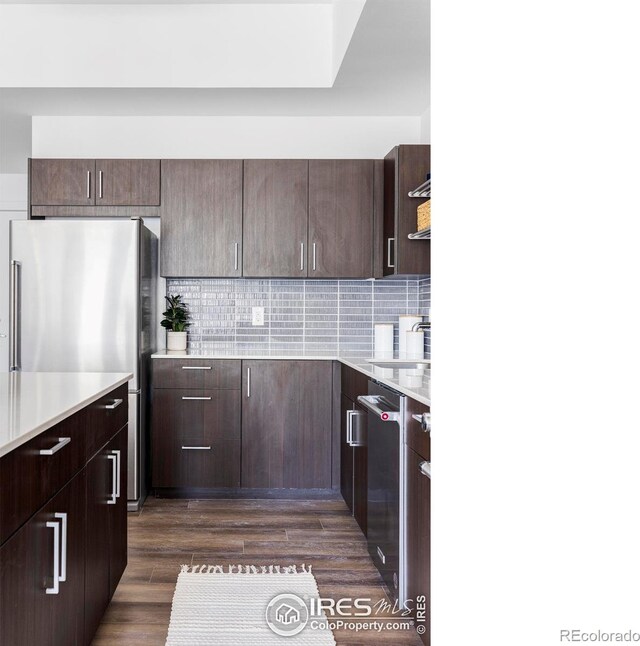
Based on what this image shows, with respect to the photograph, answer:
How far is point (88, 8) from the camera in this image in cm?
343

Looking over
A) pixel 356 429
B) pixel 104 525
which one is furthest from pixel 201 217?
pixel 104 525

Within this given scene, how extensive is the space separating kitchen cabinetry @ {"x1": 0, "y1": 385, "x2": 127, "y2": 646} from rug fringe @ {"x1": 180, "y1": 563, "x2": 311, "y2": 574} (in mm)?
491

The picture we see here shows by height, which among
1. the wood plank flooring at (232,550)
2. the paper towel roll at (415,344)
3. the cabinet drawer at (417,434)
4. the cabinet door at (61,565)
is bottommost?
the wood plank flooring at (232,550)

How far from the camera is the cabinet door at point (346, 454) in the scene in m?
3.16

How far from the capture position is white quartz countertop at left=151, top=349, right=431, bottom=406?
2.17 metres

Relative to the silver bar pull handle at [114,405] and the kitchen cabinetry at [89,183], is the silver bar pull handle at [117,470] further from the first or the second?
the kitchen cabinetry at [89,183]

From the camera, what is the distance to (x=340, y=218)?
3.83 meters

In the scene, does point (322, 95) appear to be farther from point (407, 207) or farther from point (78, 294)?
point (78, 294)

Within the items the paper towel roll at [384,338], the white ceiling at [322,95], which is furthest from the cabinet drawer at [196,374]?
the white ceiling at [322,95]

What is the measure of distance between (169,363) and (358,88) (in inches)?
80.0

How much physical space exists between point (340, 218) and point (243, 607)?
2444 millimetres

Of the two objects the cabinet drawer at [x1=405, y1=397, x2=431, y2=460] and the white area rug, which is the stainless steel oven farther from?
the white area rug

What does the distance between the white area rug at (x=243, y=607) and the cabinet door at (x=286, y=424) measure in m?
1.05
